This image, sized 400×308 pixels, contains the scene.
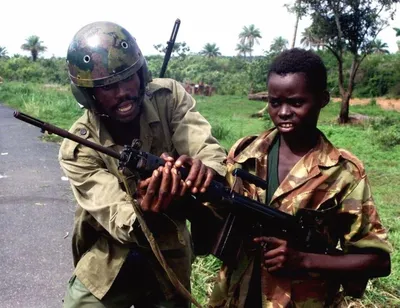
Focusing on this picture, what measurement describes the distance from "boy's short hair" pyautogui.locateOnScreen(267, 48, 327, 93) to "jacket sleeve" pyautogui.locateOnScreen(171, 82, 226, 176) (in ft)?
1.61

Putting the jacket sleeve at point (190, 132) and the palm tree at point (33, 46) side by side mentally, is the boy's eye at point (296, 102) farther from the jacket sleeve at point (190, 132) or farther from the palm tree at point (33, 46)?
the palm tree at point (33, 46)

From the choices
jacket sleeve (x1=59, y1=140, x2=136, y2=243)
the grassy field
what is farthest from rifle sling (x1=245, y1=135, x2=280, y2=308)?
the grassy field

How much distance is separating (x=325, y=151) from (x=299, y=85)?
0.27 m

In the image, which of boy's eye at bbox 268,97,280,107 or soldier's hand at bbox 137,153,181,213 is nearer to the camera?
soldier's hand at bbox 137,153,181,213

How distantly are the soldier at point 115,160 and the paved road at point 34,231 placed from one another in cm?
203

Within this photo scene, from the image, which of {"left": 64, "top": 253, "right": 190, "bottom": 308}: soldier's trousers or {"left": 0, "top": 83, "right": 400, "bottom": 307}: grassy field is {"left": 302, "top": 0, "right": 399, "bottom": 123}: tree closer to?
{"left": 0, "top": 83, "right": 400, "bottom": 307}: grassy field

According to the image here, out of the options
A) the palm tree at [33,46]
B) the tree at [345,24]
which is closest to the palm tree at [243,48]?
the palm tree at [33,46]

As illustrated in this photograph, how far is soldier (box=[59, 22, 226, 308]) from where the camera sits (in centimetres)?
228

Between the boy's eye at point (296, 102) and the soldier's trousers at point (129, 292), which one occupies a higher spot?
the boy's eye at point (296, 102)

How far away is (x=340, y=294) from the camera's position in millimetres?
2135

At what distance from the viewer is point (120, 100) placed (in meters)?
2.31

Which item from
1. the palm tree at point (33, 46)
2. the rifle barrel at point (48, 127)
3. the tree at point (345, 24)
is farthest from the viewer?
the palm tree at point (33, 46)

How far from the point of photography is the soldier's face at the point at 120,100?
2.31m

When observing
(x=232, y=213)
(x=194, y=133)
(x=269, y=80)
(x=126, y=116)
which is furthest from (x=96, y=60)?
(x=232, y=213)
